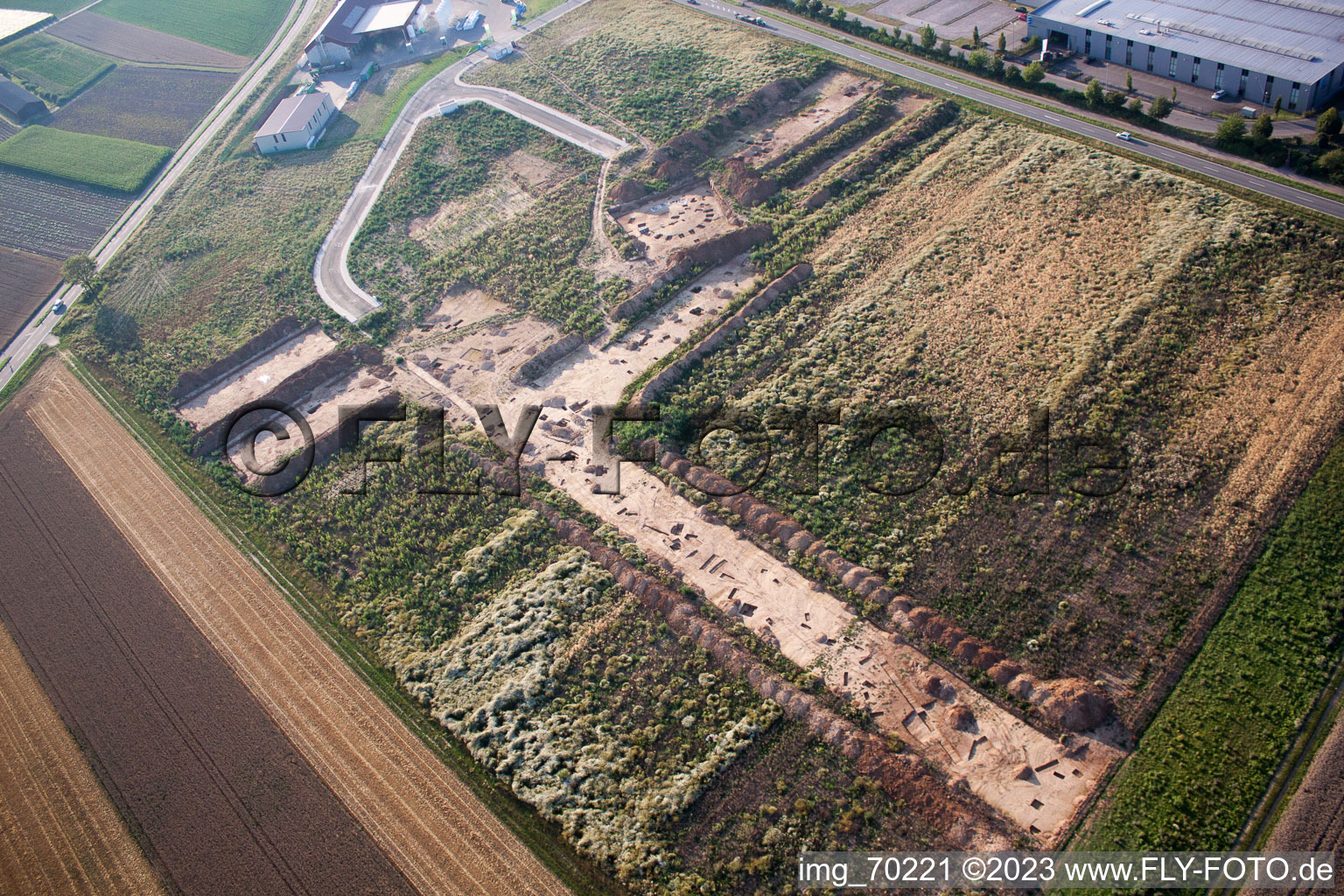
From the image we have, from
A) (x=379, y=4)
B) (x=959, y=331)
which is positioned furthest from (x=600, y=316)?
(x=379, y=4)

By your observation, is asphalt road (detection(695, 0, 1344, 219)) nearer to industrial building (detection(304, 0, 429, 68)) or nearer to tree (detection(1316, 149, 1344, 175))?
tree (detection(1316, 149, 1344, 175))

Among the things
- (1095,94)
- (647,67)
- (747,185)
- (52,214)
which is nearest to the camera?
(747,185)

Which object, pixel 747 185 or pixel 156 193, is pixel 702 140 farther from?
pixel 156 193

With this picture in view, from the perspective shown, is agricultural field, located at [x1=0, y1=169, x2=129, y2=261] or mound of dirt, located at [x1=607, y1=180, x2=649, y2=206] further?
agricultural field, located at [x1=0, y1=169, x2=129, y2=261]

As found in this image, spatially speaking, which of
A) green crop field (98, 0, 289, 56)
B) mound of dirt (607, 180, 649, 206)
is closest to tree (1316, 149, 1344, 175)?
mound of dirt (607, 180, 649, 206)

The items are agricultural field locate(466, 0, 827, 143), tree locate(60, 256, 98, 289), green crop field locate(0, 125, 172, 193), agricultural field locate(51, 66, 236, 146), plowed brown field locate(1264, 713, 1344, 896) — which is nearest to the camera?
plowed brown field locate(1264, 713, 1344, 896)

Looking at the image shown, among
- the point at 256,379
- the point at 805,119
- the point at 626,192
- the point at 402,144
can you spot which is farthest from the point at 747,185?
the point at 256,379

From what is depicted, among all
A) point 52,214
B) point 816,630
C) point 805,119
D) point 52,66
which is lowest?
point 816,630

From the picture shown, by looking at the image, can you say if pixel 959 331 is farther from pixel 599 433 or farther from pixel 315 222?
pixel 315 222
